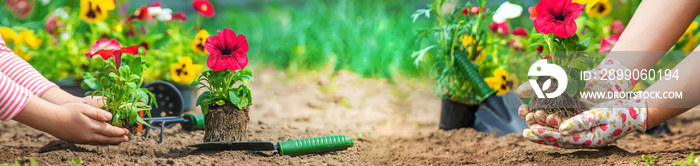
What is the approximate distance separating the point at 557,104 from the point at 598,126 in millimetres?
145

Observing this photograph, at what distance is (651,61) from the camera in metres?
1.76

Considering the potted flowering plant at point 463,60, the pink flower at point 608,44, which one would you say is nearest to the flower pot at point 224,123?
the potted flowering plant at point 463,60

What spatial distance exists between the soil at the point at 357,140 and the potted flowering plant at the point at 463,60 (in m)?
0.11

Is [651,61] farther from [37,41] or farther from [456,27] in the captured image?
[37,41]

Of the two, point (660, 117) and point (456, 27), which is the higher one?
point (456, 27)

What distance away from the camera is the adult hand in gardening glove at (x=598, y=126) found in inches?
60.3

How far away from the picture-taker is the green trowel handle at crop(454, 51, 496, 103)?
2.10 meters

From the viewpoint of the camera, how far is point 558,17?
5.02 feet

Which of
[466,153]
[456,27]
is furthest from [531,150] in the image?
[456,27]

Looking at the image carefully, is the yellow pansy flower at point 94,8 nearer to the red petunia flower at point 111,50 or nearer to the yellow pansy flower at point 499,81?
the red petunia flower at point 111,50

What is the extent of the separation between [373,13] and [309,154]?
2.52 m

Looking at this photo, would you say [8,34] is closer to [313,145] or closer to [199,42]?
[199,42]

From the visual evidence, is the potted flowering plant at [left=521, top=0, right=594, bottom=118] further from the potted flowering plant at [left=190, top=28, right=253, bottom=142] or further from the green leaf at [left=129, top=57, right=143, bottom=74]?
the green leaf at [left=129, top=57, right=143, bottom=74]

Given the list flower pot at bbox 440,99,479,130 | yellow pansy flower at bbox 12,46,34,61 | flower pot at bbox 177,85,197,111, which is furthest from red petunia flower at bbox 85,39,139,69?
flower pot at bbox 440,99,479,130
